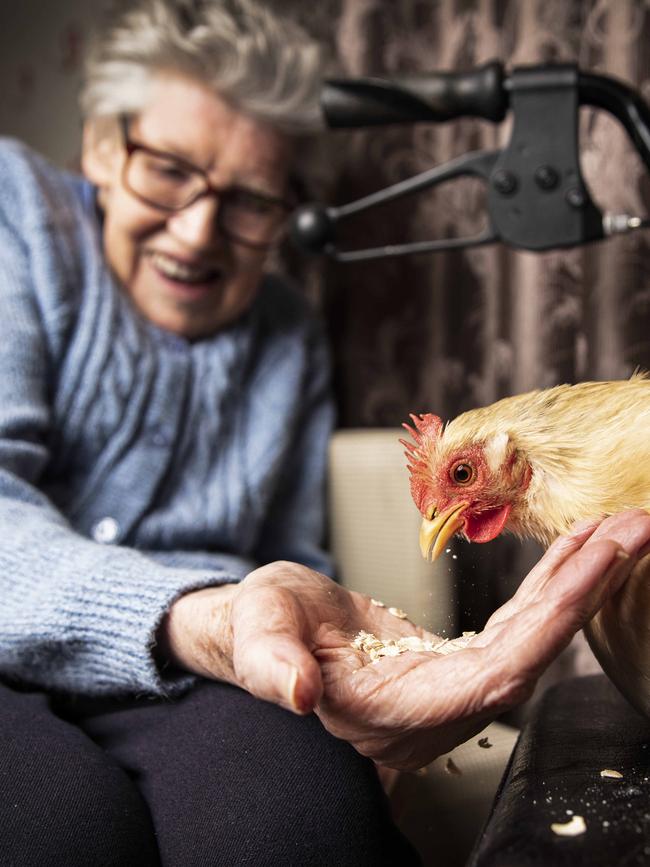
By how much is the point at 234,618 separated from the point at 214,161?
2.41 feet

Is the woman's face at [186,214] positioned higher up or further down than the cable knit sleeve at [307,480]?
higher up

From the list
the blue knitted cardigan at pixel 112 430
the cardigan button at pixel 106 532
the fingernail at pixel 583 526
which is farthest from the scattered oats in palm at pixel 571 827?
the cardigan button at pixel 106 532

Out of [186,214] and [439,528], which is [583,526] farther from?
[186,214]

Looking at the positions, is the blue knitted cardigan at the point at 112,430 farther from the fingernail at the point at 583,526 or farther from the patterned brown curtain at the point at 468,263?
the fingernail at the point at 583,526

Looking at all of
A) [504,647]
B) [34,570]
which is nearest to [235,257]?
[34,570]

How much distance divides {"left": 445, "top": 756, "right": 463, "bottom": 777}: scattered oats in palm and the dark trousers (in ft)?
0.23

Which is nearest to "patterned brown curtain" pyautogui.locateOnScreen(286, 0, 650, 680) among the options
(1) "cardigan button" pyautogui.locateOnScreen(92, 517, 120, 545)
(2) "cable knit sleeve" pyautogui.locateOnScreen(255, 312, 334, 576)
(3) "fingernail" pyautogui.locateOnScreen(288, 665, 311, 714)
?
(2) "cable knit sleeve" pyautogui.locateOnScreen(255, 312, 334, 576)

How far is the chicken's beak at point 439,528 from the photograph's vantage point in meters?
0.55

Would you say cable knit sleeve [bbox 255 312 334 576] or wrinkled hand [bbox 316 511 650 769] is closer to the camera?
wrinkled hand [bbox 316 511 650 769]

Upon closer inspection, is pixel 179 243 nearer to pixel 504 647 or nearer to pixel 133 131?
pixel 133 131

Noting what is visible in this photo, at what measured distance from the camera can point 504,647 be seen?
458 millimetres

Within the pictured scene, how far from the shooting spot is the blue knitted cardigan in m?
0.83

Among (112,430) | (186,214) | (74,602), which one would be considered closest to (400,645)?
(74,602)

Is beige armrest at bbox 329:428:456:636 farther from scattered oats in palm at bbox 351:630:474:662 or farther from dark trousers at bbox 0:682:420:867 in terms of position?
dark trousers at bbox 0:682:420:867
